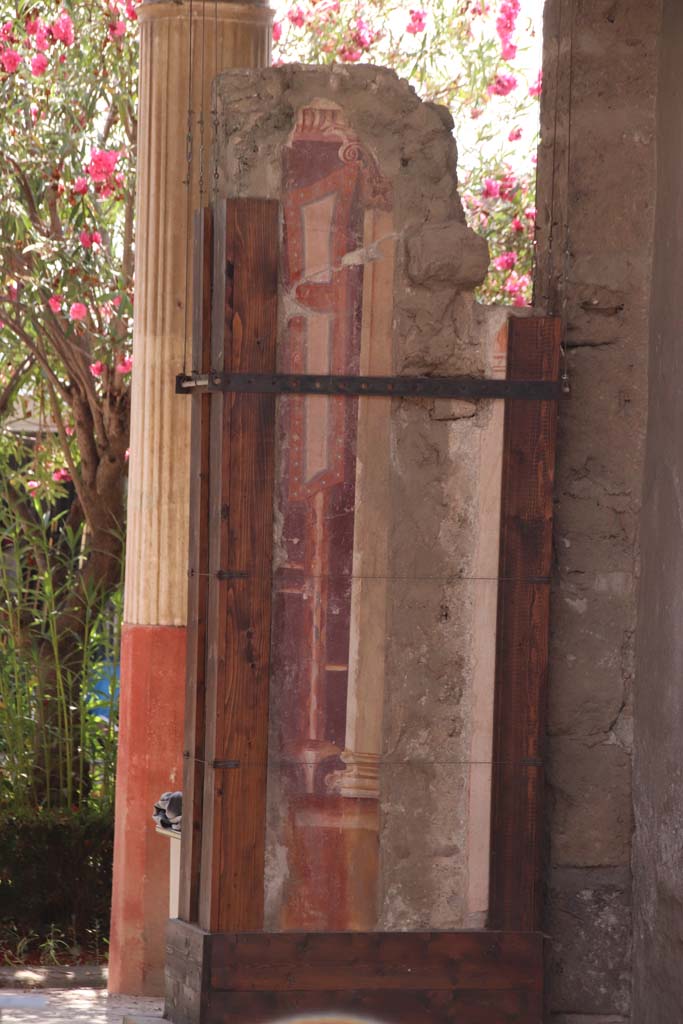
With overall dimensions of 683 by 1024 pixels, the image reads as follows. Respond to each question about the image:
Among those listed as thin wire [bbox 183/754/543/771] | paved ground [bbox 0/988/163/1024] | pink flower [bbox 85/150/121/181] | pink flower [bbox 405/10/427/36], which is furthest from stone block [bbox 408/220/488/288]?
pink flower [bbox 405/10/427/36]

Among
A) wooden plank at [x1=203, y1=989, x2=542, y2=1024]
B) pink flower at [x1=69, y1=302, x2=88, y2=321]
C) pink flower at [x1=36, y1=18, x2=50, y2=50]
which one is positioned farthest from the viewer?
pink flower at [x1=36, y1=18, x2=50, y2=50]

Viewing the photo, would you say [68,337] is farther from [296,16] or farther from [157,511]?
[296,16]

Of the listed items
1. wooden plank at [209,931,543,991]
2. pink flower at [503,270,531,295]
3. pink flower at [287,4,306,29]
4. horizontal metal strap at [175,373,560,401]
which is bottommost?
wooden plank at [209,931,543,991]

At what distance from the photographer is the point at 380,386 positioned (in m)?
4.09

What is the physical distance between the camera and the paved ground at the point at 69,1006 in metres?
5.06

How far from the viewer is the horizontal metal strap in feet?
13.2

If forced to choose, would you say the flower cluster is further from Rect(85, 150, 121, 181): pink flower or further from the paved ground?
the paved ground

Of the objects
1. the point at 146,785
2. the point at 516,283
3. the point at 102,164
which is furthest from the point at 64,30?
the point at 146,785

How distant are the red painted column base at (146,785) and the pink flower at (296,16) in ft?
10.5

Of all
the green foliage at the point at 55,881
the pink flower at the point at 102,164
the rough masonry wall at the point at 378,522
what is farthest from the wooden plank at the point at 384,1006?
the pink flower at the point at 102,164

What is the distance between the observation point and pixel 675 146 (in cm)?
416

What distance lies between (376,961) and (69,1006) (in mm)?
1826

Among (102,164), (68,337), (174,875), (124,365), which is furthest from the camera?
(68,337)

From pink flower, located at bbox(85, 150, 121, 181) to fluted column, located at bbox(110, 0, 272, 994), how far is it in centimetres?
119
